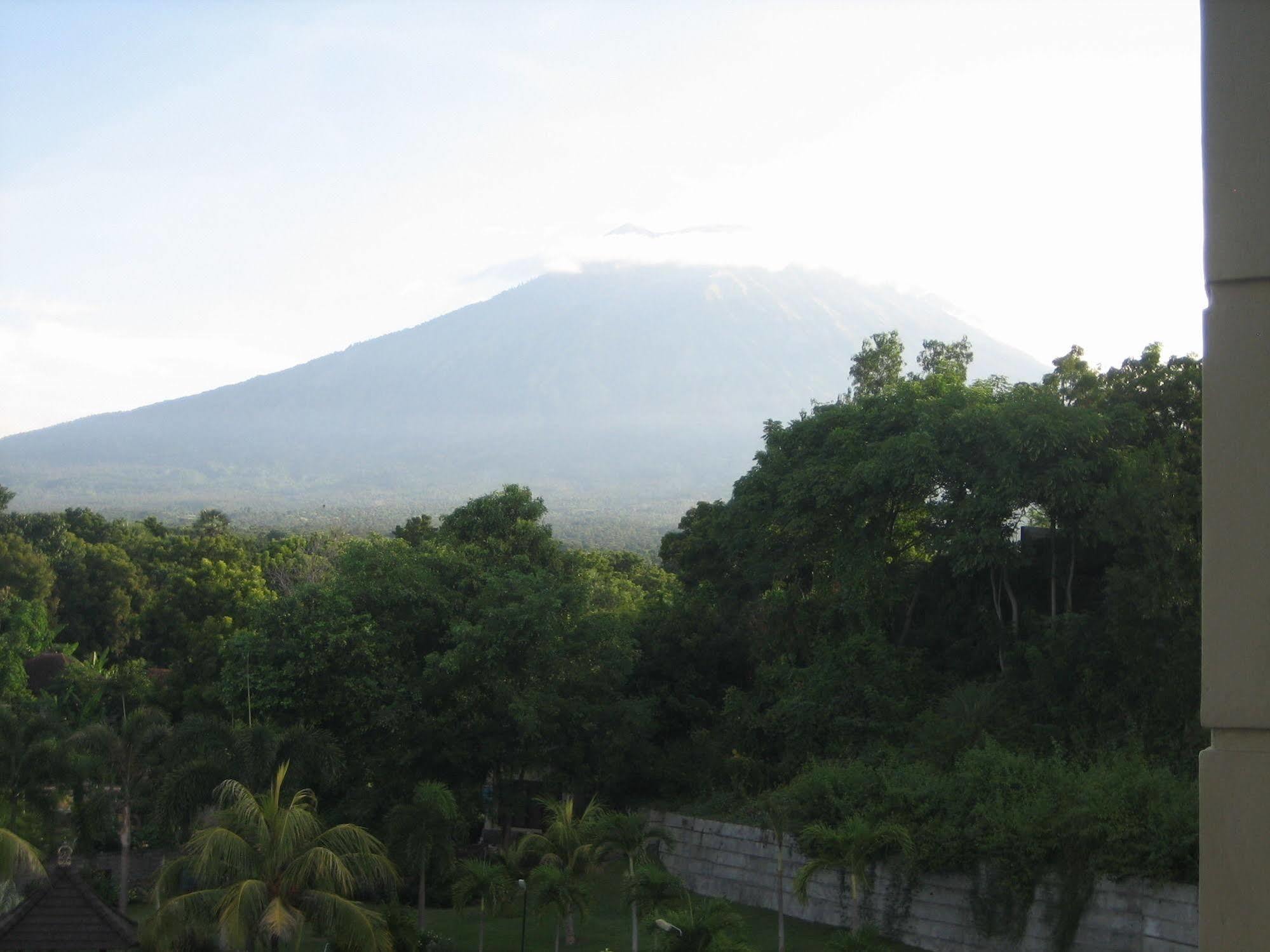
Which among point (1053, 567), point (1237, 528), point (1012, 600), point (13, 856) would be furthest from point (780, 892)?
point (1237, 528)

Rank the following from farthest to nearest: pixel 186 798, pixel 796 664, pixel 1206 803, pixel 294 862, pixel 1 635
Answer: pixel 1 635 < pixel 796 664 < pixel 186 798 < pixel 294 862 < pixel 1206 803

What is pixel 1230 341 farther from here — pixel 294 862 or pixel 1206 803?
pixel 294 862

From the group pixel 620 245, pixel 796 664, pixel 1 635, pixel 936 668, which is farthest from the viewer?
pixel 620 245

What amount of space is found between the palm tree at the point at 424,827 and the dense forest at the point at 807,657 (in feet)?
3.78

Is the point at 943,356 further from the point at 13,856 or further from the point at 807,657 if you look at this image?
the point at 13,856

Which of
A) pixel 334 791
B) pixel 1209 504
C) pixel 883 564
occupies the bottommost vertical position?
pixel 334 791

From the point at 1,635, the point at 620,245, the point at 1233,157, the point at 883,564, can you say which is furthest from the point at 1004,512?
A: the point at 620,245

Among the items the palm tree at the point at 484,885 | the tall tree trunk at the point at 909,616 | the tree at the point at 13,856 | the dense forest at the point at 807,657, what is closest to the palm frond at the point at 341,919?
the palm tree at the point at 484,885

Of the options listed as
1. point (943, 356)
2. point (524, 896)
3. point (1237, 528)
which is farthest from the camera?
point (943, 356)

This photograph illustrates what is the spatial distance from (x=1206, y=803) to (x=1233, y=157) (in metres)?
0.61

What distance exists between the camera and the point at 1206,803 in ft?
3.60

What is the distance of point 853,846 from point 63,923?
7.67m

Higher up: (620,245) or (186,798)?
(620,245)

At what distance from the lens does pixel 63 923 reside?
36.5 ft
